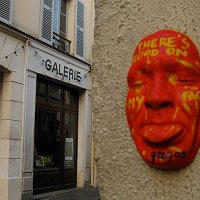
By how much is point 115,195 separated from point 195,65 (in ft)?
1.74

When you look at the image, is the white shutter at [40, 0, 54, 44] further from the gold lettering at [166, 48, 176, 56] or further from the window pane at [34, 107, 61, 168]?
the gold lettering at [166, 48, 176, 56]

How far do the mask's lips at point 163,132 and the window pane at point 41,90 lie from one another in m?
11.5

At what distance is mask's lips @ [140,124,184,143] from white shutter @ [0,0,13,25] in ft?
33.0

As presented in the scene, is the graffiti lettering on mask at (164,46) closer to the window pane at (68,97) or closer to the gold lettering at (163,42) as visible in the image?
the gold lettering at (163,42)

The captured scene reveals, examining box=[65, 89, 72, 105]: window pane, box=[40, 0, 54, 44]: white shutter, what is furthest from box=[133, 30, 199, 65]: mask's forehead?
box=[65, 89, 72, 105]: window pane

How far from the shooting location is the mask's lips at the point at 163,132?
128 centimetres

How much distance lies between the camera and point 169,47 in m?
1.31

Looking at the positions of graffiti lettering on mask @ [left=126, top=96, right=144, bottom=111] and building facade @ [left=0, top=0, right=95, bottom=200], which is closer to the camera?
graffiti lettering on mask @ [left=126, top=96, right=144, bottom=111]

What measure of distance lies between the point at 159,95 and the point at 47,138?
12244 millimetres

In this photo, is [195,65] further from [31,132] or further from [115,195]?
[31,132]

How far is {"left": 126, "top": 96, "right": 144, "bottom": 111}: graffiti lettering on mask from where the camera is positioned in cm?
137

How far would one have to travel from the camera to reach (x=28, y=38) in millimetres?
11734

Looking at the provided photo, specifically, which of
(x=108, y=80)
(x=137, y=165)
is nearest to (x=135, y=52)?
(x=108, y=80)

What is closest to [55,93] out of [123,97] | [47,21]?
[47,21]
